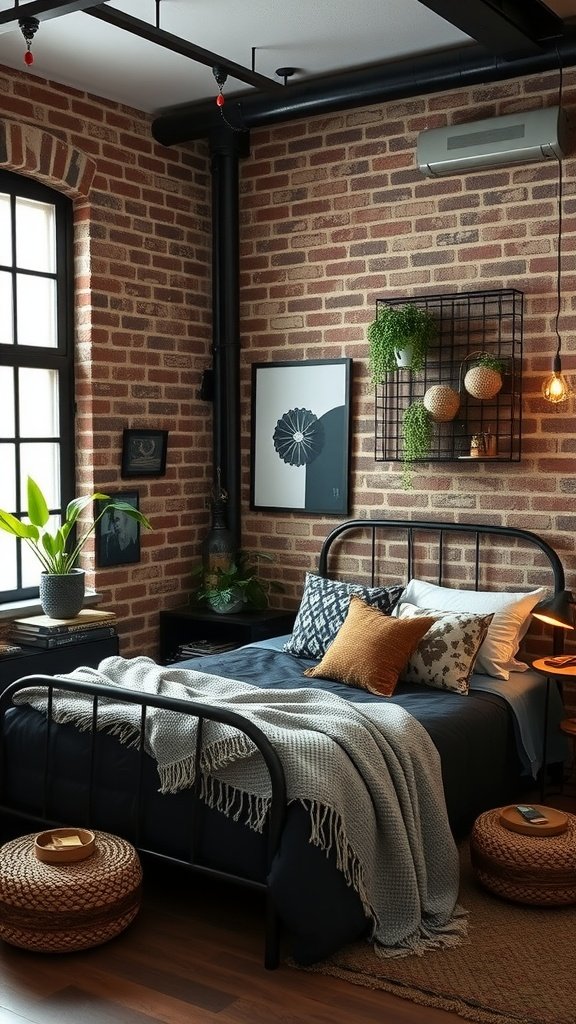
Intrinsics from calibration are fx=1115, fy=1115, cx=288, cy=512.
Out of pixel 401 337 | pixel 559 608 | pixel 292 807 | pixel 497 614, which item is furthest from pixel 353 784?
pixel 401 337

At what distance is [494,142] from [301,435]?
1.63m

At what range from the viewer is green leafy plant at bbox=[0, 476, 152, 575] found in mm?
4613

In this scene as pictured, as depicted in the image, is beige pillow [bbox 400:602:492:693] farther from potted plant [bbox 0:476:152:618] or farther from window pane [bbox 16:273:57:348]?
window pane [bbox 16:273:57:348]

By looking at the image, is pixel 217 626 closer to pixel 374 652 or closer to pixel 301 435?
pixel 301 435

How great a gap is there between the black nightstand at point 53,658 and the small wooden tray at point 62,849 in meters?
1.15

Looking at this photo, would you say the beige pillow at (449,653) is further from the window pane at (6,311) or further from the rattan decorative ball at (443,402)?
the window pane at (6,311)

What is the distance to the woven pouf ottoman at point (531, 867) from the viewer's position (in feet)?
11.3

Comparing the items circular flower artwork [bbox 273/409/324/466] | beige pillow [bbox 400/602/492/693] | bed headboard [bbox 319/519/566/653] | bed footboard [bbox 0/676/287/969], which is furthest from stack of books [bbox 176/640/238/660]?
bed footboard [bbox 0/676/287/969]

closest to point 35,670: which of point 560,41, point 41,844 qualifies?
point 41,844

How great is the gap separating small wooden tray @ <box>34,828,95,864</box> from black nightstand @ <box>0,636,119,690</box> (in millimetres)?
1149

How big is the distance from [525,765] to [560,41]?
9.26 ft

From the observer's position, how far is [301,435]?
5.47 metres

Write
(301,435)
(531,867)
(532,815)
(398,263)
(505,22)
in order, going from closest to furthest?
1. (531,867)
2. (532,815)
3. (505,22)
4. (398,263)
5. (301,435)

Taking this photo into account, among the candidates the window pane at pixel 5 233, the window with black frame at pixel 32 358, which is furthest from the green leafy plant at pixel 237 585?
the window pane at pixel 5 233
